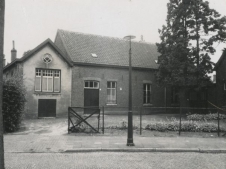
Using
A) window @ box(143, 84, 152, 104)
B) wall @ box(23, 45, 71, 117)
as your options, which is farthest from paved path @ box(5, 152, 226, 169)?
window @ box(143, 84, 152, 104)

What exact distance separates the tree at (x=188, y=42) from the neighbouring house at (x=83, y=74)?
428cm

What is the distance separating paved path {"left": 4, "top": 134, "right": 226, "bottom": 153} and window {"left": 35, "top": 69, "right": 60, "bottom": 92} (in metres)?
7.76

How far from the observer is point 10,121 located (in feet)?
40.7

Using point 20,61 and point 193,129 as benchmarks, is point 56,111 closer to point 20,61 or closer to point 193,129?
point 20,61

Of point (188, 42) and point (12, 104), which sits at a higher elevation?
point (188, 42)

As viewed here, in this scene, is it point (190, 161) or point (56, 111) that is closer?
point (190, 161)

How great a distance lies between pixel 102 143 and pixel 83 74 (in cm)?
1121

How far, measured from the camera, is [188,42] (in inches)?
770

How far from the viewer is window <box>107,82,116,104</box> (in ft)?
72.3

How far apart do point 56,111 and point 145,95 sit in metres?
9.02

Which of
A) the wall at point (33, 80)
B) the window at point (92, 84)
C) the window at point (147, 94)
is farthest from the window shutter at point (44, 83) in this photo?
the window at point (147, 94)

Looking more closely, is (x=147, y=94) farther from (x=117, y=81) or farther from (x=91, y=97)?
(x=91, y=97)

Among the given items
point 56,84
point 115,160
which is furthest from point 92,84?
point 115,160

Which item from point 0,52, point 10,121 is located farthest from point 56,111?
point 0,52
